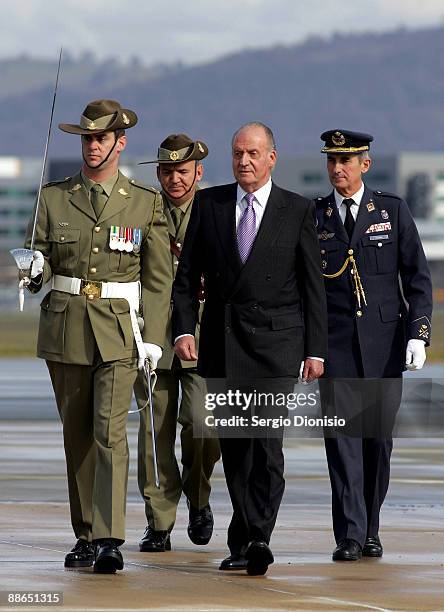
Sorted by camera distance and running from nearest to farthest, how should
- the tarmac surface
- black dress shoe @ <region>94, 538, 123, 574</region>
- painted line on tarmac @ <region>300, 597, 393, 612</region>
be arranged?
painted line on tarmac @ <region>300, 597, 393, 612</region>, the tarmac surface, black dress shoe @ <region>94, 538, 123, 574</region>

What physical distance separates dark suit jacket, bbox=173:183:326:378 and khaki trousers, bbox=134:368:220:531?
1208 mm

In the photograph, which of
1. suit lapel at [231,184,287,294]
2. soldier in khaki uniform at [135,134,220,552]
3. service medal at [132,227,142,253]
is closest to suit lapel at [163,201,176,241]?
soldier in khaki uniform at [135,134,220,552]

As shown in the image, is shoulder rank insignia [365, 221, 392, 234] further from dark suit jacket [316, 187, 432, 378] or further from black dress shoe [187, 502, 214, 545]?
black dress shoe [187, 502, 214, 545]

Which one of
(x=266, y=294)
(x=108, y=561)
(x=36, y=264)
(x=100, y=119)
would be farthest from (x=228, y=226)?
(x=108, y=561)

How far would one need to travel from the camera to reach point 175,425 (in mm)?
10789

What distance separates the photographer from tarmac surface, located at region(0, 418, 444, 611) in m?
8.04

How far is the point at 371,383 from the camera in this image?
10312 millimetres

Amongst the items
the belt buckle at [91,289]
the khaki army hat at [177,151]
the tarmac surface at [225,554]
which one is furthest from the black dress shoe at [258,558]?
the khaki army hat at [177,151]

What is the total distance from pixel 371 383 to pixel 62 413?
181 cm

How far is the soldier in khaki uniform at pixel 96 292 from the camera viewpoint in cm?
927

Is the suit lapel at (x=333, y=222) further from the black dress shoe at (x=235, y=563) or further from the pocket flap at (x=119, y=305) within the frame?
the black dress shoe at (x=235, y=563)

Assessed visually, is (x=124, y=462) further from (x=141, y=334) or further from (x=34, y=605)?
(x=34, y=605)

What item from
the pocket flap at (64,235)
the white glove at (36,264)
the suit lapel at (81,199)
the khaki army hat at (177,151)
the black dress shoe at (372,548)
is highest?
the khaki army hat at (177,151)

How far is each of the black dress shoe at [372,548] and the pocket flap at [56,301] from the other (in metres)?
2.05
